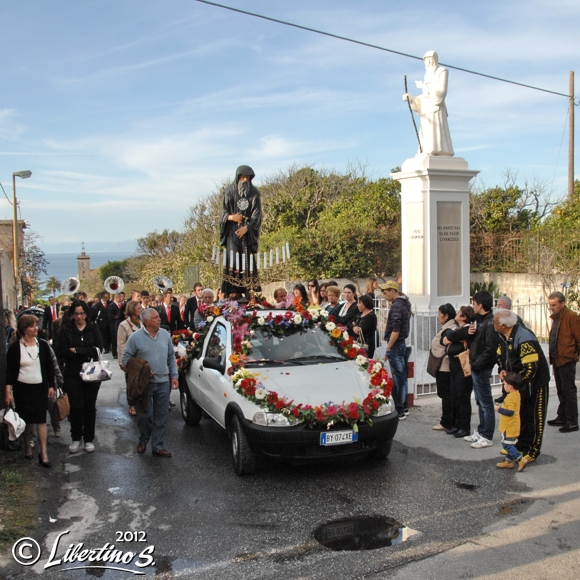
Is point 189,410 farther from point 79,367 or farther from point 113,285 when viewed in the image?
point 113,285

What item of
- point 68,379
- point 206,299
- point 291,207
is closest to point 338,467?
point 68,379

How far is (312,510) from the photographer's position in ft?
19.1

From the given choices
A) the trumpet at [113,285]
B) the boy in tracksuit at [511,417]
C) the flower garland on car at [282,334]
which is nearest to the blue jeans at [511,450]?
the boy in tracksuit at [511,417]

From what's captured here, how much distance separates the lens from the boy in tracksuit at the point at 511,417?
6.77 m

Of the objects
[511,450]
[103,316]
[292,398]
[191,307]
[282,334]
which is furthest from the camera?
[103,316]

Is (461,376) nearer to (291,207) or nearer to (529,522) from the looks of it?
(529,522)

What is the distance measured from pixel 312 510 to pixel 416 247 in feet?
33.6

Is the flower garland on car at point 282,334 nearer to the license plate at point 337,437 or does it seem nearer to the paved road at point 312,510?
the license plate at point 337,437

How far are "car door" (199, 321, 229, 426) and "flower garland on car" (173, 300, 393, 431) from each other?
Result: 186mm

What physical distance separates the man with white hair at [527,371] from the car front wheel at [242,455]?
2.77 metres

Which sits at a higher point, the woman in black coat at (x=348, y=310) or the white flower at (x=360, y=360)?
the woman in black coat at (x=348, y=310)

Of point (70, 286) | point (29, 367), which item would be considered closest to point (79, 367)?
point (29, 367)

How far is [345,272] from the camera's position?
22328 millimetres

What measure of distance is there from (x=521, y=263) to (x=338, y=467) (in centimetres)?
1735
